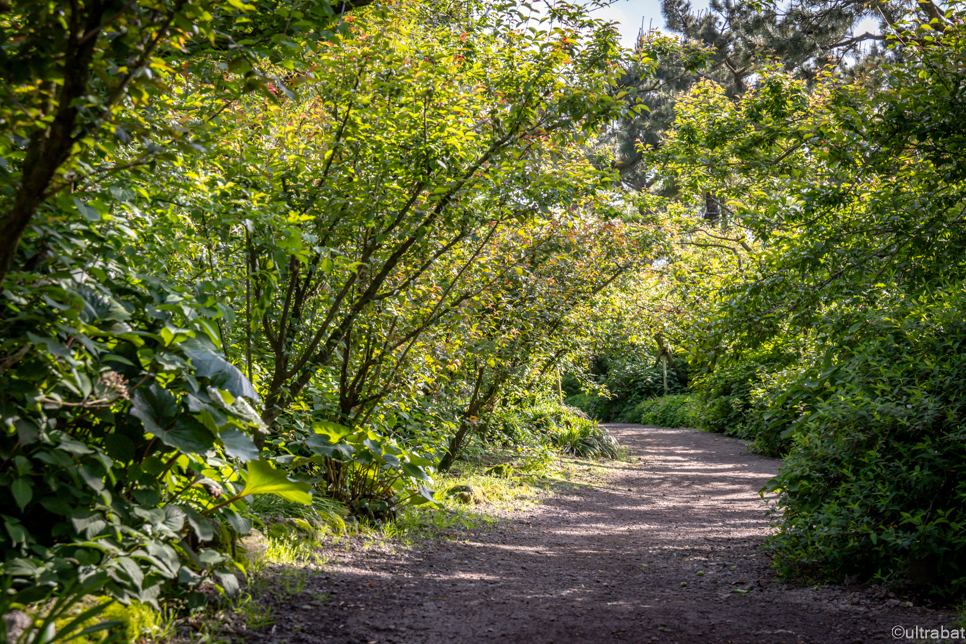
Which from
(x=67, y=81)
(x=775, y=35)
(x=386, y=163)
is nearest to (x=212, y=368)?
(x=67, y=81)

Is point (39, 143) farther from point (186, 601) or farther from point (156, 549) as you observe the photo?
point (186, 601)

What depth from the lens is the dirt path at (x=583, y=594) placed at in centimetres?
300

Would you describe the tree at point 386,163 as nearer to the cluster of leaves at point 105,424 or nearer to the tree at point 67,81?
the cluster of leaves at point 105,424

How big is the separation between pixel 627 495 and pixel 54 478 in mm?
7610

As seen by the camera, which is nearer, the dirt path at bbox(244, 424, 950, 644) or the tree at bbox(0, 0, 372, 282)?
the tree at bbox(0, 0, 372, 282)

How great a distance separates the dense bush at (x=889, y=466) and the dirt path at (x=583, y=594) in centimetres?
24

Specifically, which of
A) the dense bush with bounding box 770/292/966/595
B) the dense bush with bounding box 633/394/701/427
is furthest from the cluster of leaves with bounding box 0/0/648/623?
the dense bush with bounding box 633/394/701/427

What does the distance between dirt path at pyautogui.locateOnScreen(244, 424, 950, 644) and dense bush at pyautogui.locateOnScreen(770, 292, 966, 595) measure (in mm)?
238

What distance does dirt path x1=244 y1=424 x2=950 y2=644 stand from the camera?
9.84ft

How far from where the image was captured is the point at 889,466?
11.9 ft

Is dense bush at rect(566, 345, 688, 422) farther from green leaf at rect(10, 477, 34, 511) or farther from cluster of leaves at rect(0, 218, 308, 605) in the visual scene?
green leaf at rect(10, 477, 34, 511)

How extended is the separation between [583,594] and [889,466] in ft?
A: 6.47

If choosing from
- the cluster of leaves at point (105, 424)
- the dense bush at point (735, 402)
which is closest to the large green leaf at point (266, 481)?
the cluster of leaves at point (105, 424)

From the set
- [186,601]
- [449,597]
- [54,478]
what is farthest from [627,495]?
[54,478]
